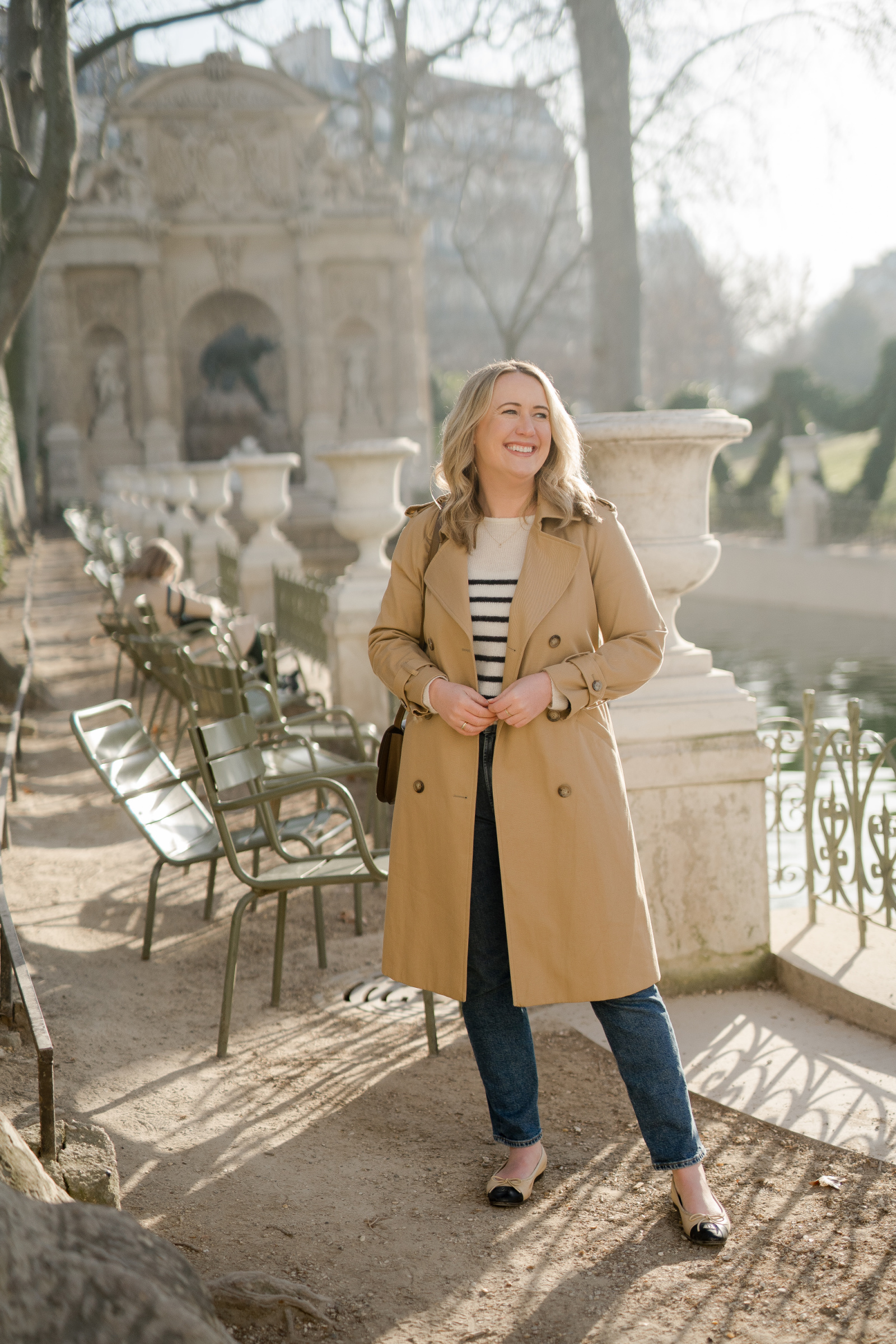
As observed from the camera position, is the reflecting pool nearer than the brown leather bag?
No

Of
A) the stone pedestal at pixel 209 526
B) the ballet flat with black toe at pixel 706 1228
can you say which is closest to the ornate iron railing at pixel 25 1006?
the ballet flat with black toe at pixel 706 1228

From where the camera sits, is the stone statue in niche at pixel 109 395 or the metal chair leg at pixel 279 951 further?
the stone statue in niche at pixel 109 395

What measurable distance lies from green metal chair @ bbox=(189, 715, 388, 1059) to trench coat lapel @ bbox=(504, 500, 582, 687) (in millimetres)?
1224

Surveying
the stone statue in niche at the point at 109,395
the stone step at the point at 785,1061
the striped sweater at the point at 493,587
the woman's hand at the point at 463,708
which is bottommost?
the stone step at the point at 785,1061

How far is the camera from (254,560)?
1218 cm

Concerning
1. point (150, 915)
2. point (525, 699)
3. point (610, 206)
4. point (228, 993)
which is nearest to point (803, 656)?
point (610, 206)

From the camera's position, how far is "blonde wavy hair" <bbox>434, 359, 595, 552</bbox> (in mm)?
→ 2803

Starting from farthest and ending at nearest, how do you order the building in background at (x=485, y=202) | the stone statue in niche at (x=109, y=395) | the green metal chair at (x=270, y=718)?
the stone statue in niche at (x=109, y=395), the building in background at (x=485, y=202), the green metal chair at (x=270, y=718)

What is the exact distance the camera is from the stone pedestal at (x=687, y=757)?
403 centimetres

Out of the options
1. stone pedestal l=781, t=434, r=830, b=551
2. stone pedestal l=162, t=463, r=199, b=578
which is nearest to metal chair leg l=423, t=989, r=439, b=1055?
stone pedestal l=162, t=463, r=199, b=578

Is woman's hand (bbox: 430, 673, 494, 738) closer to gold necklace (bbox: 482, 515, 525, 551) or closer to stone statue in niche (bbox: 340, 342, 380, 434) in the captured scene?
gold necklace (bbox: 482, 515, 525, 551)

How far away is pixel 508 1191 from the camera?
2.90 meters

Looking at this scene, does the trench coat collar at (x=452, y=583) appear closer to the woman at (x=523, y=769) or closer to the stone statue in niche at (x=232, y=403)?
the woman at (x=523, y=769)

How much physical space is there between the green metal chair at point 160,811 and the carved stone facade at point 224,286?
25643 millimetres
